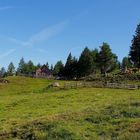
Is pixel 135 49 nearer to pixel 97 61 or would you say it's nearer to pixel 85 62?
pixel 97 61

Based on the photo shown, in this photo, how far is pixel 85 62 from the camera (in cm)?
14462

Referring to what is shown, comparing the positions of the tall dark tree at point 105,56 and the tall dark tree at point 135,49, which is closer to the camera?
the tall dark tree at point 135,49

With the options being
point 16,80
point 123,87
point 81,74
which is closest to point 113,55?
point 81,74

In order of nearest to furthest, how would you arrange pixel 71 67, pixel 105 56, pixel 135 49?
pixel 135 49, pixel 105 56, pixel 71 67

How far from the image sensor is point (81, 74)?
14988cm

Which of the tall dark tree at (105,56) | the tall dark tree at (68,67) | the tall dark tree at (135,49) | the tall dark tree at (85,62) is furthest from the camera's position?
the tall dark tree at (68,67)

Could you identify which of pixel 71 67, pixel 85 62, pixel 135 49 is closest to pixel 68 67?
pixel 71 67

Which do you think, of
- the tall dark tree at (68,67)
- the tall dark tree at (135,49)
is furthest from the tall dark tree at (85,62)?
the tall dark tree at (135,49)

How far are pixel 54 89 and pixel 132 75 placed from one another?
2955 cm

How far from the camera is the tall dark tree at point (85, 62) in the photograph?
143625 mm

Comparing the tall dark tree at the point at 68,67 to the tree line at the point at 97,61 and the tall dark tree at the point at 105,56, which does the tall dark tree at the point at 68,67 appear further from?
the tall dark tree at the point at 105,56

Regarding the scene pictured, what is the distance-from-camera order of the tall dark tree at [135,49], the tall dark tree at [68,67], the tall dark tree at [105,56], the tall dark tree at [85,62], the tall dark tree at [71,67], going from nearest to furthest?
the tall dark tree at [135,49], the tall dark tree at [105,56], the tall dark tree at [85,62], the tall dark tree at [71,67], the tall dark tree at [68,67]

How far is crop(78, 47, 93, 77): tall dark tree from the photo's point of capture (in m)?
144

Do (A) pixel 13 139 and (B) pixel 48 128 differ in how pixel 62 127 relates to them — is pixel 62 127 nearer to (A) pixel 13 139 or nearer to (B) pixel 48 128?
(B) pixel 48 128
